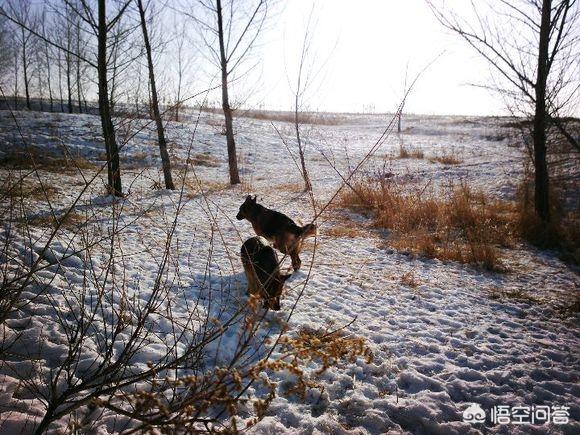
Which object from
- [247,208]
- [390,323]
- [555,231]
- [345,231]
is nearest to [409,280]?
[390,323]

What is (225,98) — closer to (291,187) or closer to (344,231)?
(291,187)

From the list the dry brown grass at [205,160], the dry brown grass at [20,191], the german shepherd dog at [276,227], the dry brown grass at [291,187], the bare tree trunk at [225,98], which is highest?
the bare tree trunk at [225,98]

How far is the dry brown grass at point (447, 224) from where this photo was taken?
5.38 m

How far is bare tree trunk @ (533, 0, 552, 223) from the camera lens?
5.35m

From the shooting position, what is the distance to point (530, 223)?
20.7ft

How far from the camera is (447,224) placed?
22.2 ft

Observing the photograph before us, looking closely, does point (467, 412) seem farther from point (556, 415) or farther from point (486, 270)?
point (486, 270)

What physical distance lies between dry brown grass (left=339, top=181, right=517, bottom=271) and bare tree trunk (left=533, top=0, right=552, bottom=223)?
569 millimetres

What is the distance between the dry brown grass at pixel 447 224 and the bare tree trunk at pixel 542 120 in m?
0.57

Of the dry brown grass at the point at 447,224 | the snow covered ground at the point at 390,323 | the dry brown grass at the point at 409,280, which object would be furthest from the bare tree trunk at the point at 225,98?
the dry brown grass at the point at 409,280

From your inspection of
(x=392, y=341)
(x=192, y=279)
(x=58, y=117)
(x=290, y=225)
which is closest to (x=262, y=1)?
(x=290, y=225)

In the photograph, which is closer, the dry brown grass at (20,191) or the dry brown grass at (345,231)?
the dry brown grass at (20,191)

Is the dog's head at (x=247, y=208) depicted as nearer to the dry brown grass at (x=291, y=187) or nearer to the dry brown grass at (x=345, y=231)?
the dry brown grass at (x=345, y=231)

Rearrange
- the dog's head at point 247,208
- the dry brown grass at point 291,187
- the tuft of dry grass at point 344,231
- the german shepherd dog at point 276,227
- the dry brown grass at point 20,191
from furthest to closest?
the dry brown grass at point 291,187 < the tuft of dry grass at point 344,231 < the dog's head at point 247,208 < the german shepherd dog at point 276,227 < the dry brown grass at point 20,191
